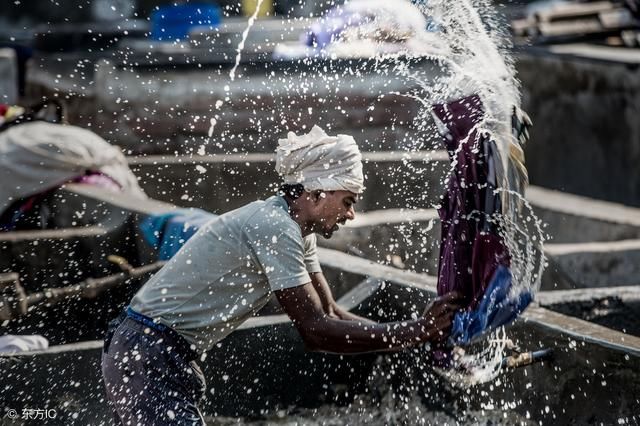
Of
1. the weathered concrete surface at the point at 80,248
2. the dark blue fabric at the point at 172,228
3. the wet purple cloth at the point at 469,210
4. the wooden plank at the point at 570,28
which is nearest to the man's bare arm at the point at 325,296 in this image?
the wet purple cloth at the point at 469,210

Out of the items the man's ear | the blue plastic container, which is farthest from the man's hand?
the blue plastic container

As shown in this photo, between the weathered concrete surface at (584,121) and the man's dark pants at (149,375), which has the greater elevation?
the man's dark pants at (149,375)

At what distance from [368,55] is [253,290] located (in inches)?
283

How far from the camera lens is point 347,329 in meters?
3.72

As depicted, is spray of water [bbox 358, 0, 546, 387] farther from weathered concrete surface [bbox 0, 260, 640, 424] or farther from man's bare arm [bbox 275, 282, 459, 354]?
man's bare arm [bbox 275, 282, 459, 354]

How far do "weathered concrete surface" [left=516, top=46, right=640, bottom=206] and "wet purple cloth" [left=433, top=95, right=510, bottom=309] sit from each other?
679 centimetres

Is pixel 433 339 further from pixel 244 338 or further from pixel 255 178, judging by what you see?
pixel 255 178

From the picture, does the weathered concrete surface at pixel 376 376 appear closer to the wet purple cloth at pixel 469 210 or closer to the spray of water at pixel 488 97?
the spray of water at pixel 488 97

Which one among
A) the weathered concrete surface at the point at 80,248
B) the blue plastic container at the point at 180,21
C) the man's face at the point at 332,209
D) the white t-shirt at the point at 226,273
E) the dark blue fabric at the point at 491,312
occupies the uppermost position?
the man's face at the point at 332,209

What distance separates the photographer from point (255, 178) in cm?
807

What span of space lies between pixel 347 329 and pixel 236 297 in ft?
1.34

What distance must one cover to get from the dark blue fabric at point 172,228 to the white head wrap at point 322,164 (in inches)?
90.6

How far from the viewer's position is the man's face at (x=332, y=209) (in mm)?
3762
